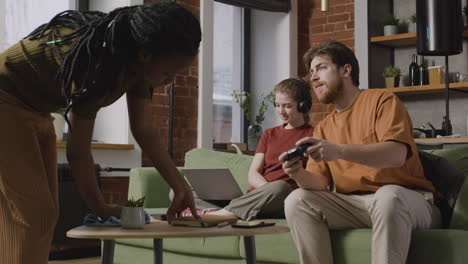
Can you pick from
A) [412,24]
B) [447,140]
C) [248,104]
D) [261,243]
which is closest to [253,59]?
[248,104]

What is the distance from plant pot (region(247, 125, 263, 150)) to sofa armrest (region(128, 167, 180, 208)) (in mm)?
2275

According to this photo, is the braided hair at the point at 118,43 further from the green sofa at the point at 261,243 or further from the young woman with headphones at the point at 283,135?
the young woman with headphones at the point at 283,135

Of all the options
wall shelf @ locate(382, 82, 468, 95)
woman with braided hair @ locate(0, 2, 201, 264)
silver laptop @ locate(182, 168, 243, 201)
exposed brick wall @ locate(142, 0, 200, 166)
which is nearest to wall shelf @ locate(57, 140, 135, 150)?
exposed brick wall @ locate(142, 0, 200, 166)

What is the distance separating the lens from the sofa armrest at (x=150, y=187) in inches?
152

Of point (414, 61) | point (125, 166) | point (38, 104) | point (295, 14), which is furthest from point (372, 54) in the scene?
point (38, 104)

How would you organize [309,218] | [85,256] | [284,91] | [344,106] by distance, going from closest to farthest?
1. [309,218]
2. [344,106]
3. [284,91]
4. [85,256]

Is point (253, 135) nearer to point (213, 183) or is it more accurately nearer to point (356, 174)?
point (213, 183)

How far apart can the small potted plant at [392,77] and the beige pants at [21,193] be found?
4797 mm

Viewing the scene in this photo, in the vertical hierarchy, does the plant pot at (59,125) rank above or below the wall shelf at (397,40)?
below

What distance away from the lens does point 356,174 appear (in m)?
2.69

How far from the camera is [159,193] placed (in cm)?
389

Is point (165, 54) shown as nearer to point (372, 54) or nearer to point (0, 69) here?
point (0, 69)

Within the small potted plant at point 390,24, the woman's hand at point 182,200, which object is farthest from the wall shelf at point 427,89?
the woman's hand at point 182,200

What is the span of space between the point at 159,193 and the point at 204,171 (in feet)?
2.20
